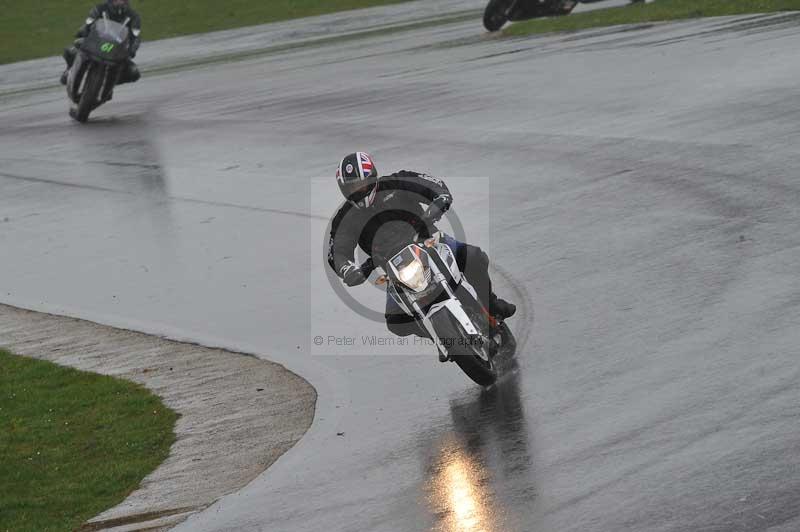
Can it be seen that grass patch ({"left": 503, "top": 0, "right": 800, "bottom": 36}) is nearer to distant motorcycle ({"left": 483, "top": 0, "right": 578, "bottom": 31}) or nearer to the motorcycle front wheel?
distant motorcycle ({"left": 483, "top": 0, "right": 578, "bottom": 31})

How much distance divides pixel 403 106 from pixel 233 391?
12.5 m

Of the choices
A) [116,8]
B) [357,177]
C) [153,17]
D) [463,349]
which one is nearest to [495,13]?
[116,8]

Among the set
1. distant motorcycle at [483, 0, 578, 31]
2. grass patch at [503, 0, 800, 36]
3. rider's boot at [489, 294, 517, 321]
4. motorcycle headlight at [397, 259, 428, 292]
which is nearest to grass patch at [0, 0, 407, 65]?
distant motorcycle at [483, 0, 578, 31]

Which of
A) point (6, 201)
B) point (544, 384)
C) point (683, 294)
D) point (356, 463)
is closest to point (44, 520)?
→ point (356, 463)

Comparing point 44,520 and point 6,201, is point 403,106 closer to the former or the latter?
point 6,201

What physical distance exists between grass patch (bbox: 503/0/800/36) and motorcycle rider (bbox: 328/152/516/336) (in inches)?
784

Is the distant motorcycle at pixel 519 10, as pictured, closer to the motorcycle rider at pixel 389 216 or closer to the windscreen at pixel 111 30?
the windscreen at pixel 111 30

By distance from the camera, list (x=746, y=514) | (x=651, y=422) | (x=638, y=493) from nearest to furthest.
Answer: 1. (x=746, y=514)
2. (x=638, y=493)
3. (x=651, y=422)

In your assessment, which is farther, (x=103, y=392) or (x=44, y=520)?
(x=103, y=392)

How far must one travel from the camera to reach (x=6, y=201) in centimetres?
1955

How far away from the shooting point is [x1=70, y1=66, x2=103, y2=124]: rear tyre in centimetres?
2548

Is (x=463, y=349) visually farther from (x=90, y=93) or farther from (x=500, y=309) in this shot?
(x=90, y=93)

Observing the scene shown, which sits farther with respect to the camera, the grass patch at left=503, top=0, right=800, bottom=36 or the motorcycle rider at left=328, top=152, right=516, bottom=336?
the grass patch at left=503, top=0, right=800, bottom=36

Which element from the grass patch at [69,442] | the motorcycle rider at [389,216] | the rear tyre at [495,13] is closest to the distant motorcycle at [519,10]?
the rear tyre at [495,13]
